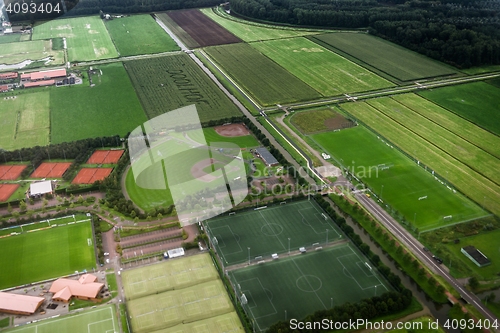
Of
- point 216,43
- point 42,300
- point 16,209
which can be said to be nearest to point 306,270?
point 42,300

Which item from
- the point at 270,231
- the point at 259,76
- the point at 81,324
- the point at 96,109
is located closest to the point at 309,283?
the point at 270,231

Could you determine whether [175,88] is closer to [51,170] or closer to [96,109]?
[96,109]

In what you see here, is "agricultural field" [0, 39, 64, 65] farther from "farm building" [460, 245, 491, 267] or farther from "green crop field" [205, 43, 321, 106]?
"farm building" [460, 245, 491, 267]

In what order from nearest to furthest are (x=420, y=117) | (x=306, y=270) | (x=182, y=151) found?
(x=306, y=270)
(x=182, y=151)
(x=420, y=117)

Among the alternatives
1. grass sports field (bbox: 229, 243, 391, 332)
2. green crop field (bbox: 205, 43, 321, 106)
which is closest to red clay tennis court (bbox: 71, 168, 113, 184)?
grass sports field (bbox: 229, 243, 391, 332)

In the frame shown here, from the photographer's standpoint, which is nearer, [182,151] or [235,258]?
[235,258]

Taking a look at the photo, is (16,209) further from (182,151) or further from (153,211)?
(182,151)

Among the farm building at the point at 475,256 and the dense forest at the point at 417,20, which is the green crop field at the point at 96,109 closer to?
the farm building at the point at 475,256
